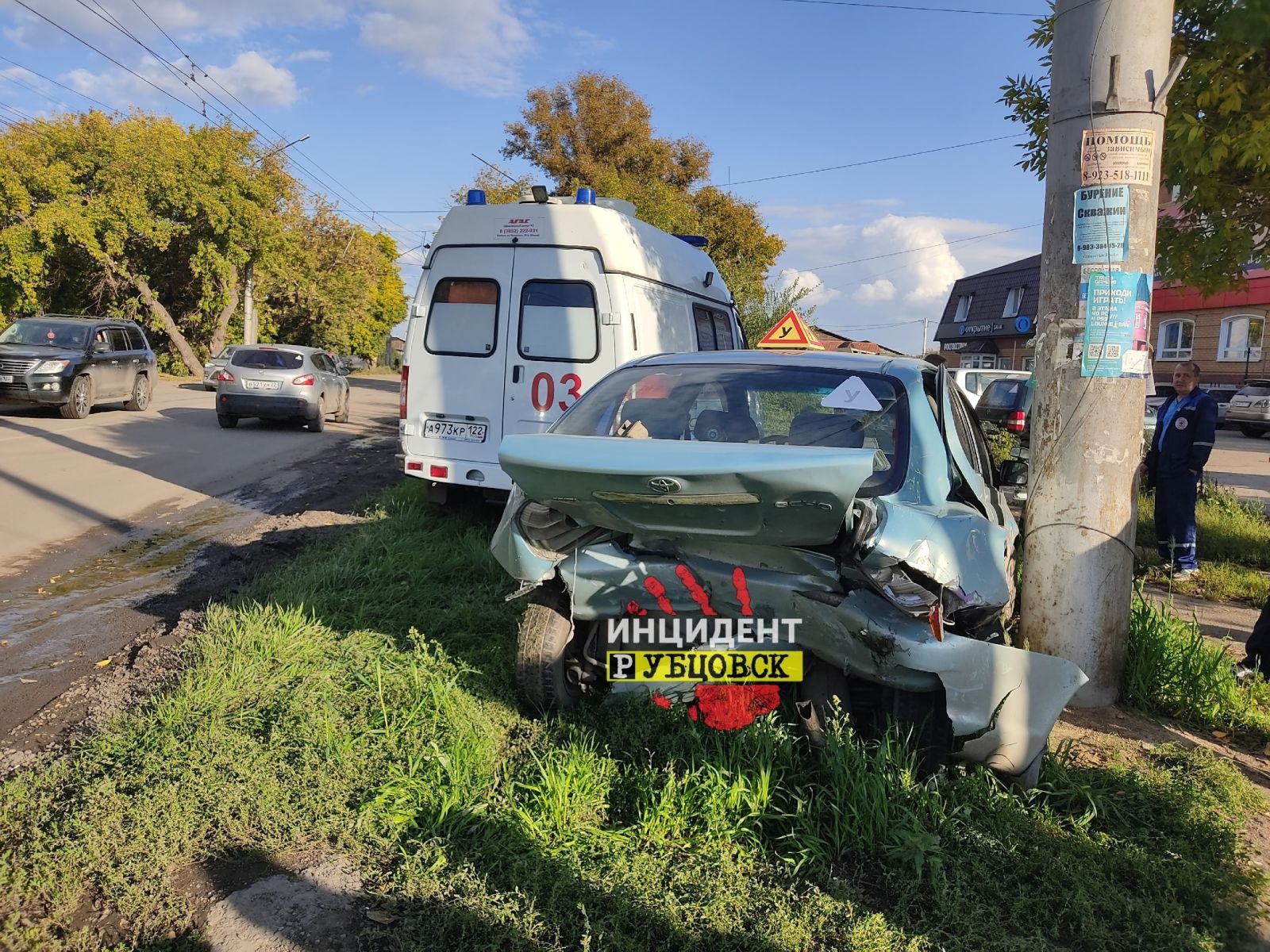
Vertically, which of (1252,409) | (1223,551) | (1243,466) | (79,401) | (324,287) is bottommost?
(1223,551)

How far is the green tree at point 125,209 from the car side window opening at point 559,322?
25.3m

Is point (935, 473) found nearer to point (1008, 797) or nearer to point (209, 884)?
point (1008, 797)

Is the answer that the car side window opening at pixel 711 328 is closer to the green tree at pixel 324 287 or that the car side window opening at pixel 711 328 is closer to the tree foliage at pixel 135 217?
the tree foliage at pixel 135 217

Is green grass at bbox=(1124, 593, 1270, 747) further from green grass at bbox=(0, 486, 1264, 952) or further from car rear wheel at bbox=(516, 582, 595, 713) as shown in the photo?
car rear wheel at bbox=(516, 582, 595, 713)

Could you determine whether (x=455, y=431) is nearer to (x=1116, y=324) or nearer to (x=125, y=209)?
(x=1116, y=324)

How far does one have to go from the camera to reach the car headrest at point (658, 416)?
12.8 ft

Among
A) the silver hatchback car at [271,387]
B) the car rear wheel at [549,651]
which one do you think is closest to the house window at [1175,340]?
the silver hatchback car at [271,387]

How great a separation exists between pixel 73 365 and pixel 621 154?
62.1 ft

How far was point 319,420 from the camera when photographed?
1641 centimetres

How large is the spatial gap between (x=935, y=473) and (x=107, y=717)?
3496 mm

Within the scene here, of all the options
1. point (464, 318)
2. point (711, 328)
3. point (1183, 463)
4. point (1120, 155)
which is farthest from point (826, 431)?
point (711, 328)

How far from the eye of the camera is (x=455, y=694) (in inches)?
153

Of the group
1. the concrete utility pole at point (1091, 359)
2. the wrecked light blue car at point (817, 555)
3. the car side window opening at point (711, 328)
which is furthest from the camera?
the car side window opening at point (711, 328)

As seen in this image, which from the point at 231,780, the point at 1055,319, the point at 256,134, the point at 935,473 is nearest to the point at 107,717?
the point at 231,780
